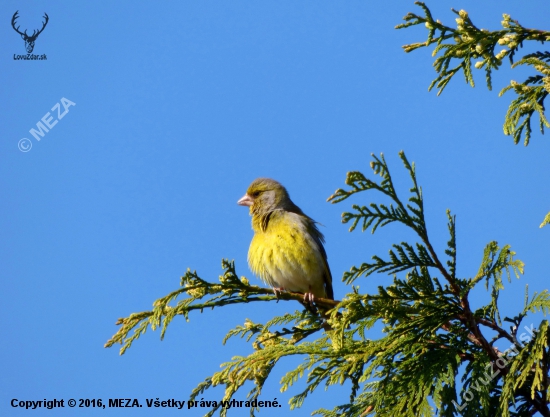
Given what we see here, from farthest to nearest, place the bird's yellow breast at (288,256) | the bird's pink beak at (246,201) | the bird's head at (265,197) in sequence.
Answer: the bird's pink beak at (246,201) → the bird's head at (265,197) → the bird's yellow breast at (288,256)

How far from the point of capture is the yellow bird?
617 centimetres

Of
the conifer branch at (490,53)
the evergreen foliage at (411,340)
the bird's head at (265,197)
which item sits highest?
the bird's head at (265,197)

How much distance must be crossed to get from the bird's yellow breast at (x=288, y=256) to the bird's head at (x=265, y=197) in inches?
18.3

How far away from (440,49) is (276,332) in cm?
229

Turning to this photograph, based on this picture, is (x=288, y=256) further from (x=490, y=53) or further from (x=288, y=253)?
(x=490, y=53)

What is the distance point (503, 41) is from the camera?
3994 mm

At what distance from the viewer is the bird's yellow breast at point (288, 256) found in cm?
616

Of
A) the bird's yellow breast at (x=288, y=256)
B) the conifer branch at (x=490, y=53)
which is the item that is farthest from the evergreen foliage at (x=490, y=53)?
the bird's yellow breast at (x=288, y=256)

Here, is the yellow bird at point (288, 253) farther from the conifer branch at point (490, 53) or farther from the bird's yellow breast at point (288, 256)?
the conifer branch at point (490, 53)

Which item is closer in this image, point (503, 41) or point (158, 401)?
point (503, 41)

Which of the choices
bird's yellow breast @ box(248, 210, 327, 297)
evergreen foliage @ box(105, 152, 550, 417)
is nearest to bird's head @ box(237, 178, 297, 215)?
bird's yellow breast @ box(248, 210, 327, 297)

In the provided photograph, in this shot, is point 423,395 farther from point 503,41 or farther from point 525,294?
point 503,41

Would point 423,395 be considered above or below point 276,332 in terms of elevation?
below

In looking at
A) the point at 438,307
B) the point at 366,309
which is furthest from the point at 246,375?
the point at 438,307
